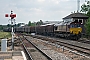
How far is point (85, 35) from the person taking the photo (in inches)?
1670

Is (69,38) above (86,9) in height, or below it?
below

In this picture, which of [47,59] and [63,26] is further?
[63,26]

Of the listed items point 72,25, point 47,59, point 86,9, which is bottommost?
point 47,59

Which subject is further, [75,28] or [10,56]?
[75,28]

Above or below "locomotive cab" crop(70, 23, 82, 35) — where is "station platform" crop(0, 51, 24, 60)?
below

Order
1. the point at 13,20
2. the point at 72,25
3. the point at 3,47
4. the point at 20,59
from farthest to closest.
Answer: the point at 72,25 → the point at 13,20 → the point at 3,47 → the point at 20,59

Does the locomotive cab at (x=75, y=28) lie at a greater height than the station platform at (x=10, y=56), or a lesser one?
greater

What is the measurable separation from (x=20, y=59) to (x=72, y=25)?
2348 cm

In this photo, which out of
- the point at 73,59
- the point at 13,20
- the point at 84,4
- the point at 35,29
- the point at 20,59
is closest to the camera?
the point at 20,59

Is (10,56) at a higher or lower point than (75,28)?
lower

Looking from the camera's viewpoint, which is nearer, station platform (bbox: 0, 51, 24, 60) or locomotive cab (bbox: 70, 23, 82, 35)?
station platform (bbox: 0, 51, 24, 60)

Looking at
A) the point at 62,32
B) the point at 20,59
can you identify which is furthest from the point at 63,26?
the point at 20,59

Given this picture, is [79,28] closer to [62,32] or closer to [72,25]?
[72,25]

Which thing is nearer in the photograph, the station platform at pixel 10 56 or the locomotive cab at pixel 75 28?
the station platform at pixel 10 56
